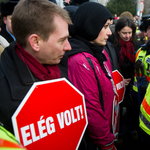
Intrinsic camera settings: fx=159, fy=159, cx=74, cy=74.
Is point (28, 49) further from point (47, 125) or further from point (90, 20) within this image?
point (90, 20)

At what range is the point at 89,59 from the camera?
1446mm

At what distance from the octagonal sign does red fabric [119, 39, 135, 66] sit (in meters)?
2.00

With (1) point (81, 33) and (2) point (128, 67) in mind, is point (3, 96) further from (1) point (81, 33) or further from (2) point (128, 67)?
(2) point (128, 67)

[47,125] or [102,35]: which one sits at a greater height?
[102,35]

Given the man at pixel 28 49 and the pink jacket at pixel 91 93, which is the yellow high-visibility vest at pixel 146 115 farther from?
the man at pixel 28 49

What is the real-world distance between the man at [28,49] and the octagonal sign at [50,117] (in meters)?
0.06

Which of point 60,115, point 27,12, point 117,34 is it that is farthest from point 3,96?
point 117,34

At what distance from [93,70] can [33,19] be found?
0.72m

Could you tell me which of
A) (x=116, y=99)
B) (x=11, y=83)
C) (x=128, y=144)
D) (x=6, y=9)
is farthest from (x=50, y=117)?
(x=128, y=144)

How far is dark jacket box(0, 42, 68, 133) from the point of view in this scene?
2.73 feet

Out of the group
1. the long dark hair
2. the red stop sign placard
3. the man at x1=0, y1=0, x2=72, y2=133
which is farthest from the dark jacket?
the long dark hair

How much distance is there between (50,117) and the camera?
0.93 meters

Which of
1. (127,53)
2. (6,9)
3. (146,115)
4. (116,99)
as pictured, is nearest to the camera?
(146,115)

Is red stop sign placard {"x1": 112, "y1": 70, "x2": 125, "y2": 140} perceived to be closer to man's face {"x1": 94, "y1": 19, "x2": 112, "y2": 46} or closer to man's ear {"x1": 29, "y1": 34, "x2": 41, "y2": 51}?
man's face {"x1": 94, "y1": 19, "x2": 112, "y2": 46}
